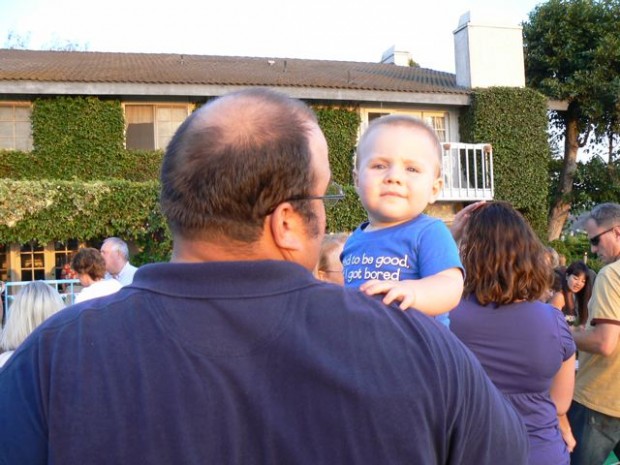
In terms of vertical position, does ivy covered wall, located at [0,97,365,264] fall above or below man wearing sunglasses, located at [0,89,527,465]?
above

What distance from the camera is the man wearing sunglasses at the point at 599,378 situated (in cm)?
399

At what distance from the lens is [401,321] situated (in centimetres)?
137

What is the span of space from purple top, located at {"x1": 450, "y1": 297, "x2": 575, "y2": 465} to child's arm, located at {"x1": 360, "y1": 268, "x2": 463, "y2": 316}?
28.6 inches

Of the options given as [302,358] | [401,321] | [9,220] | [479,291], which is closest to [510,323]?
[479,291]

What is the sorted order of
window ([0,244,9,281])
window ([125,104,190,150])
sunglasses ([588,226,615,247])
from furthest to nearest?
1. window ([125,104,190,150])
2. window ([0,244,9,281])
3. sunglasses ([588,226,615,247])

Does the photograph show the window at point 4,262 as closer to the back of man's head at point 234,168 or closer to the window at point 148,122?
the window at point 148,122

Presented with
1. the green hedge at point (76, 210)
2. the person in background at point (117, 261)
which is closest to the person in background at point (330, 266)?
the person in background at point (117, 261)

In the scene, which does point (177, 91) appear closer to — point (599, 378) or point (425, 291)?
point (599, 378)

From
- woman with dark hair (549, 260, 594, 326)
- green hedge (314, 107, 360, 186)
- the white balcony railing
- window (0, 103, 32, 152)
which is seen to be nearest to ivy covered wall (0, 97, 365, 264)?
window (0, 103, 32, 152)

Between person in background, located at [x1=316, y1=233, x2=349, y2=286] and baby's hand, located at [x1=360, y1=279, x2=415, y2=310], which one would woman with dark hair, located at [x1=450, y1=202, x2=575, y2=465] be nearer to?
person in background, located at [x1=316, y1=233, x2=349, y2=286]

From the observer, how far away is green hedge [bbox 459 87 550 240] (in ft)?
61.8

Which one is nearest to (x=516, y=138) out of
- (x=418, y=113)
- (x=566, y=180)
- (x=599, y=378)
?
(x=418, y=113)

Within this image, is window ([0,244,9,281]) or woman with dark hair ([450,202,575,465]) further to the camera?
window ([0,244,9,281])

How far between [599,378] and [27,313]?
3.91 meters
